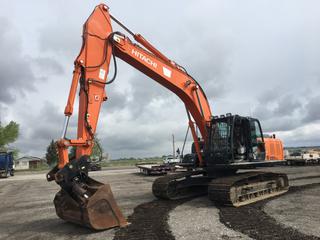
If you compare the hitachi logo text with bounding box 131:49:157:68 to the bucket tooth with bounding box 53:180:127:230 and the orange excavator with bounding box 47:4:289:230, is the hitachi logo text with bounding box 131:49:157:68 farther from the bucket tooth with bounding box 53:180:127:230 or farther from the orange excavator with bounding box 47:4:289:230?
the bucket tooth with bounding box 53:180:127:230

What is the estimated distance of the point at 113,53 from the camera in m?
10.6

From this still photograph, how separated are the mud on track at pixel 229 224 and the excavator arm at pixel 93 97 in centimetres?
63

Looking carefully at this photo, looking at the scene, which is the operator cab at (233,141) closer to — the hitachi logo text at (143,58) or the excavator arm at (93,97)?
the excavator arm at (93,97)

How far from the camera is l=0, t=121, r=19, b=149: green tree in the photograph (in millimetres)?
63500

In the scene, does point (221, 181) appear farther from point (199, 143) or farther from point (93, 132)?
point (93, 132)

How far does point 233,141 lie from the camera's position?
1248 centimetres

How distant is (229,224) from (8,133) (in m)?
61.0

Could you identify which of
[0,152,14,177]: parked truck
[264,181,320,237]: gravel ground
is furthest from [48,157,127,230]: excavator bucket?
[0,152,14,177]: parked truck

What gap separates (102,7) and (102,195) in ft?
17.0

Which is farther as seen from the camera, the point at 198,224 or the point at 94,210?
the point at 198,224

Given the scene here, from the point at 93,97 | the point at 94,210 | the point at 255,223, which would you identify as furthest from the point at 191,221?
the point at 93,97

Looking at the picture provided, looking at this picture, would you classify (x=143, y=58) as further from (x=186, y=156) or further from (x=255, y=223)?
(x=255, y=223)

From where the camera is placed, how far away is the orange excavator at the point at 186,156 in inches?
336

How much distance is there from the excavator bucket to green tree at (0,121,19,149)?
59.2 meters
